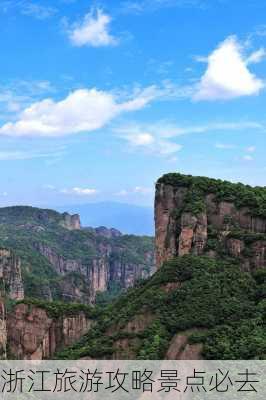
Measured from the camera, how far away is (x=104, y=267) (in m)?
156

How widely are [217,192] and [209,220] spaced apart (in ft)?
8.91

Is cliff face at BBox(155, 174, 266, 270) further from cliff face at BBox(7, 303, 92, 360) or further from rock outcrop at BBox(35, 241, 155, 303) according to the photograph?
rock outcrop at BBox(35, 241, 155, 303)

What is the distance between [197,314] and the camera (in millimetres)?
43344

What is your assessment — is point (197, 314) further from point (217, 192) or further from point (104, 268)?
point (104, 268)

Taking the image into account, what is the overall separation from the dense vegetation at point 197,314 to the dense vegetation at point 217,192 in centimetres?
604

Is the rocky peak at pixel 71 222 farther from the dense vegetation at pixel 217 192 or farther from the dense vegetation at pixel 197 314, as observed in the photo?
the dense vegetation at pixel 197 314

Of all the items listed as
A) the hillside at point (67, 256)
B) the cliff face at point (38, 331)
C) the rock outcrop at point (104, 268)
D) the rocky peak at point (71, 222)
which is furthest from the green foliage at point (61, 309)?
the rocky peak at point (71, 222)

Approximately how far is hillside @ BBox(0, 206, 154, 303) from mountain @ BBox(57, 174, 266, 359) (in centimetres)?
6179

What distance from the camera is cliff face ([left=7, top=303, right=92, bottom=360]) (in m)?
63.9

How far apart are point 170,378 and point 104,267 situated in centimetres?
12352

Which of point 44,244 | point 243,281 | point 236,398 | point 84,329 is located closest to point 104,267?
point 44,244

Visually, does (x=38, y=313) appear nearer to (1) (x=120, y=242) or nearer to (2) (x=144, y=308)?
(2) (x=144, y=308)

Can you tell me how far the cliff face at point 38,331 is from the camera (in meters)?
63.9

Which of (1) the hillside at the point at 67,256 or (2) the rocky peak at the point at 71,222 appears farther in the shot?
(2) the rocky peak at the point at 71,222
